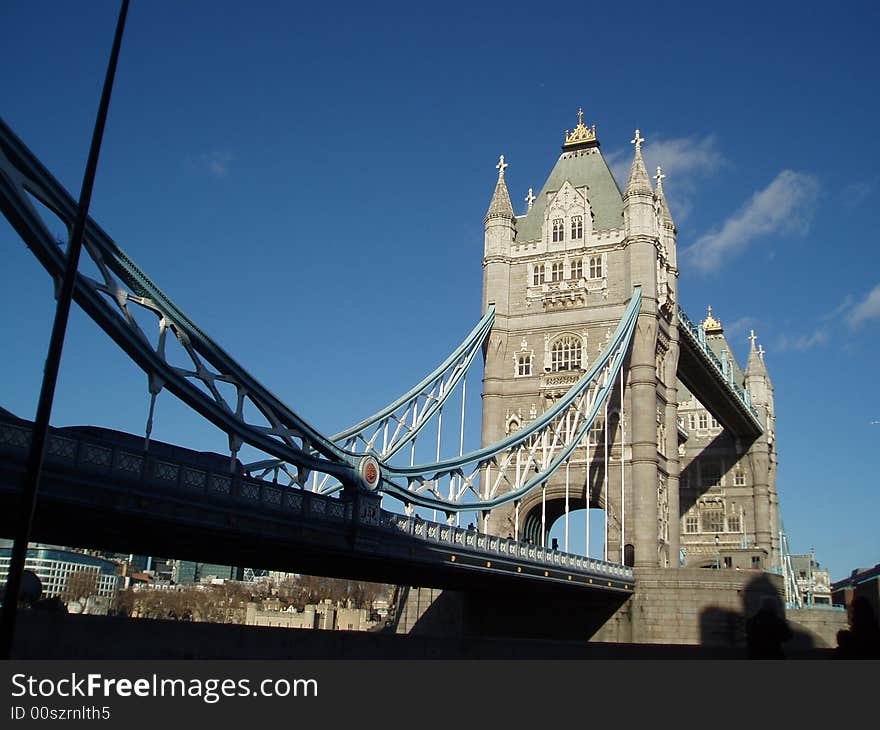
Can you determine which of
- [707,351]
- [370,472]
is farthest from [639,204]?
[370,472]

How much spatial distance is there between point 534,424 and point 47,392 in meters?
30.6

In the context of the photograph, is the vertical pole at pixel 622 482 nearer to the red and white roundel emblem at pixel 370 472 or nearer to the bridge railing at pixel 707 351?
the bridge railing at pixel 707 351

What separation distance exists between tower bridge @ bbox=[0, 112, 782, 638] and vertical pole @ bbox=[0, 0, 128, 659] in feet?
16.6

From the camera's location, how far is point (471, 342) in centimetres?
5025

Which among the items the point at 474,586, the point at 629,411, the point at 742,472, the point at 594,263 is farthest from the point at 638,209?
the point at 742,472

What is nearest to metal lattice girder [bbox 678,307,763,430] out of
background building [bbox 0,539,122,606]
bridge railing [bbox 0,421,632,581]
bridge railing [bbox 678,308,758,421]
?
bridge railing [bbox 678,308,758,421]

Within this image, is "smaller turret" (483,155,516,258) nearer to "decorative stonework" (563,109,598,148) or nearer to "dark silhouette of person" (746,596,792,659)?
"decorative stonework" (563,109,598,148)

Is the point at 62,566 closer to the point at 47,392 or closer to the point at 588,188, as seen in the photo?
the point at 588,188

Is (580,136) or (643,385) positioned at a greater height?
(580,136)

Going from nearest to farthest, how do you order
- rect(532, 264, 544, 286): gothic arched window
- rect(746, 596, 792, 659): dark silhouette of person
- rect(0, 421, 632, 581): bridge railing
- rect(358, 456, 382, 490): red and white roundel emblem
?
rect(746, 596, 792, 659): dark silhouette of person, rect(0, 421, 632, 581): bridge railing, rect(358, 456, 382, 490): red and white roundel emblem, rect(532, 264, 544, 286): gothic arched window

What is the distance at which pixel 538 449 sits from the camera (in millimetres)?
51188

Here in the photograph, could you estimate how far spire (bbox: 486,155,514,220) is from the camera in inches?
2158

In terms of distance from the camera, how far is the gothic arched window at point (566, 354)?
50.9m
